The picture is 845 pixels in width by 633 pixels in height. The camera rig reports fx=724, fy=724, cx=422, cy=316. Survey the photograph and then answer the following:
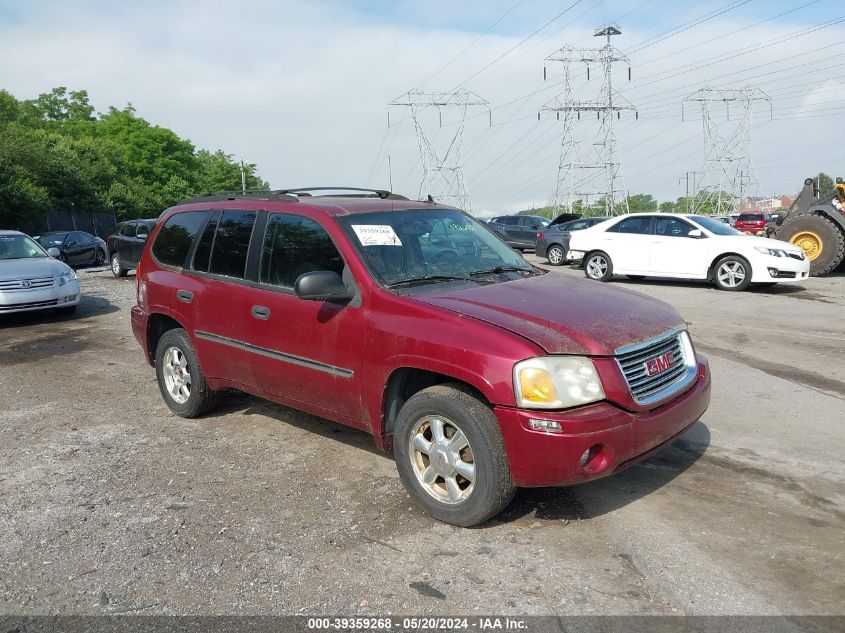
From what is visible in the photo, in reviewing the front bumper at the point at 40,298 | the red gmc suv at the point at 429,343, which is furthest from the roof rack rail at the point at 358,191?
the front bumper at the point at 40,298

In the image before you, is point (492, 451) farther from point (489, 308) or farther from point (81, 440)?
point (81, 440)

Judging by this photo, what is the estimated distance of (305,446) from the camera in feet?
17.3

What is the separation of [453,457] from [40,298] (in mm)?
9662

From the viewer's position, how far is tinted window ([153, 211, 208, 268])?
19.1ft

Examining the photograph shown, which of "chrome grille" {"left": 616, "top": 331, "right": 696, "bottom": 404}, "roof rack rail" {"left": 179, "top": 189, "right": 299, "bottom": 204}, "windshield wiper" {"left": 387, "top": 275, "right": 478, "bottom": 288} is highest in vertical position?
"roof rack rail" {"left": 179, "top": 189, "right": 299, "bottom": 204}

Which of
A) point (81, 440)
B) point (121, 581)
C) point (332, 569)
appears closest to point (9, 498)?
point (81, 440)

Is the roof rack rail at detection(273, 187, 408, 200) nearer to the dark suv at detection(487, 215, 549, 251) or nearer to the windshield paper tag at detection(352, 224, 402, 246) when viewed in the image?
the windshield paper tag at detection(352, 224, 402, 246)

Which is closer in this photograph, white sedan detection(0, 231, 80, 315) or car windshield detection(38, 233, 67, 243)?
white sedan detection(0, 231, 80, 315)

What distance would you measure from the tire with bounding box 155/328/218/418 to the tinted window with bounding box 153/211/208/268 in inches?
24.0

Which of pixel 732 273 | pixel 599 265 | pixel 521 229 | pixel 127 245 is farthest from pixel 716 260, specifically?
pixel 127 245

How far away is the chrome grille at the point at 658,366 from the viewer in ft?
12.4

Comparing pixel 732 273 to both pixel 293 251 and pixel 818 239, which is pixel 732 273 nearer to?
pixel 818 239

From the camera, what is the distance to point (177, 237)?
6.02 m

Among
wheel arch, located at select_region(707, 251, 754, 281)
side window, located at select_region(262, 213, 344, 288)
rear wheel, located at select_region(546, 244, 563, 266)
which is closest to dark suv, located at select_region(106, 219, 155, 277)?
rear wheel, located at select_region(546, 244, 563, 266)
